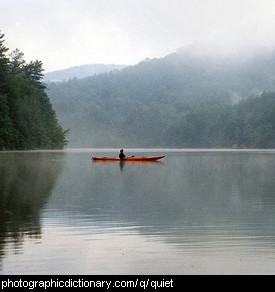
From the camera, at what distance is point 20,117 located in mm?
89688

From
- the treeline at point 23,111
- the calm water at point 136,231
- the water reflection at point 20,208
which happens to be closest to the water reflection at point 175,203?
the calm water at point 136,231

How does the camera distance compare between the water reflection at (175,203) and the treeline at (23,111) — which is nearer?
the water reflection at (175,203)

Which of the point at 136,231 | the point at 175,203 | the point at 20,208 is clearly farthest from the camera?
the point at 175,203

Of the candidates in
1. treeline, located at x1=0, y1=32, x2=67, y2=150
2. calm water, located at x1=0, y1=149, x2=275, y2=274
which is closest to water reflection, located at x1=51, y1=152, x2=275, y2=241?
calm water, located at x1=0, y1=149, x2=275, y2=274

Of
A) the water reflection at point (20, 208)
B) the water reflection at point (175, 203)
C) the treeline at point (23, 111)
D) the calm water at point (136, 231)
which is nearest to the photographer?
the calm water at point (136, 231)

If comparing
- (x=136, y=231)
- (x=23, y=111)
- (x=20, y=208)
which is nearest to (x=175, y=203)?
(x=20, y=208)

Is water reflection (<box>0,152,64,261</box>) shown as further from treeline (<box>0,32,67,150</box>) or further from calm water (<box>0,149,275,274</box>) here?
treeline (<box>0,32,67,150</box>)

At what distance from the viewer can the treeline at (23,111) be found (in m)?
83.0

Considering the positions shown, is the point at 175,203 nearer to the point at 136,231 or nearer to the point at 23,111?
the point at 136,231

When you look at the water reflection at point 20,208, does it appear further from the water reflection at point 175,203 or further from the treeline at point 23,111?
the treeline at point 23,111

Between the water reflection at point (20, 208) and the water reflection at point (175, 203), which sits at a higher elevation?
the water reflection at point (20, 208)

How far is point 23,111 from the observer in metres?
94.9

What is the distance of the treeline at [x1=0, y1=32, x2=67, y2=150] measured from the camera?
272 feet

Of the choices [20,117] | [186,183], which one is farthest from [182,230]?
[20,117]
